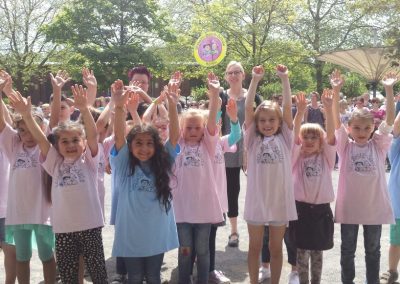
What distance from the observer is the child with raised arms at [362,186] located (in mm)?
3678

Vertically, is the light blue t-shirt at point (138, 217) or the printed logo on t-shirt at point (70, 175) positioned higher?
the printed logo on t-shirt at point (70, 175)

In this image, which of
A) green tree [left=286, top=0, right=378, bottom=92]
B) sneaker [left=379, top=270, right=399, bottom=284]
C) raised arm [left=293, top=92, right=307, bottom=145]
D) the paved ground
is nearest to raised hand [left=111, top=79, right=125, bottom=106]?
raised arm [left=293, top=92, right=307, bottom=145]

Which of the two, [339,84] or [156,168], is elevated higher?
[339,84]

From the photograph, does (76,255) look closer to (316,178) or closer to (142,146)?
(142,146)

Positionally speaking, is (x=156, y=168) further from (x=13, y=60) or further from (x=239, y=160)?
(x=13, y=60)

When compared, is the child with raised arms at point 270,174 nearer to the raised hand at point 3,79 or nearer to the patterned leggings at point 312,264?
the patterned leggings at point 312,264

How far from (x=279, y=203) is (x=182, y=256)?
0.87m

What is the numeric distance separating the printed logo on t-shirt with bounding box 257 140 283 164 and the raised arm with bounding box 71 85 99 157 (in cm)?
125

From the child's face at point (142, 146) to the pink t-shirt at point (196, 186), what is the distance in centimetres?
50

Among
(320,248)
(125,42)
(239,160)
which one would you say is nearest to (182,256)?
(320,248)

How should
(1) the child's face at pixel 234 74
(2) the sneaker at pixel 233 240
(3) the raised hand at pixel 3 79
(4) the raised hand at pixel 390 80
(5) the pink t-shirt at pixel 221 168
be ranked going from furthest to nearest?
1. (2) the sneaker at pixel 233 240
2. (1) the child's face at pixel 234 74
3. (5) the pink t-shirt at pixel 221 168
4. (4) the raised hand at pixel 390 80
5. (3) the raised hand at pixel 3 79

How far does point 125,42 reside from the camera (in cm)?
2277

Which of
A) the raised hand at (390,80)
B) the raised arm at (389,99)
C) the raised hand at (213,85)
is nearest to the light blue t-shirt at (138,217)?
the raised hand at (213,85)

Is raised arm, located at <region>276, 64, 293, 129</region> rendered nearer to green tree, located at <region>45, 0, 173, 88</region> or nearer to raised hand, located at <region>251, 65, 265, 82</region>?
raised hand, located at <region>251, 65, 265, 82</region>
